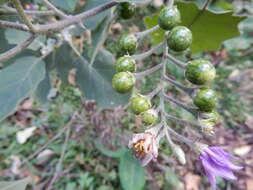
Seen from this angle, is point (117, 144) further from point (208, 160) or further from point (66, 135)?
point (208, 160)

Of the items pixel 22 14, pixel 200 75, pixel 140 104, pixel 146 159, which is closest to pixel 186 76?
pixel 200 75

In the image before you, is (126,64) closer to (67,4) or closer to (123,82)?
(123,82)

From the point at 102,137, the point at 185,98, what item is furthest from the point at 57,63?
the point at 185,98

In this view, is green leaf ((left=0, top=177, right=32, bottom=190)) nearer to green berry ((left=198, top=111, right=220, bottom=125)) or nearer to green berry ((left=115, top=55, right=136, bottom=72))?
green berry ((left=115, top=55, right=136, bottom=72))

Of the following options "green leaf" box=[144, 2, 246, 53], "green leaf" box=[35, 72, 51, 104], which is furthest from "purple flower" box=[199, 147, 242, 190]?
"green leaf" box=[35, 72, 51, 104]

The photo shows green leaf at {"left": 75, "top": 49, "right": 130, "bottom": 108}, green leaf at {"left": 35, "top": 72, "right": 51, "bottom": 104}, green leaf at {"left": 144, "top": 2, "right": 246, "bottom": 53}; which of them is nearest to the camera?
green leaf at {"left": 144, "top": 2, "right": 246, "bottom": 53}

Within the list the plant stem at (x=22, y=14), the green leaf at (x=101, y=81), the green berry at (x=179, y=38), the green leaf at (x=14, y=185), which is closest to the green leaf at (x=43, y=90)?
the green leaf at (x=101, y=81)

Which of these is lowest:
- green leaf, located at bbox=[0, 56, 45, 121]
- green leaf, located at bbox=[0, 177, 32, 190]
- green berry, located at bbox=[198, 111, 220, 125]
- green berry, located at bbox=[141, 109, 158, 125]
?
Result: green leaf, located at bbox=[0, 177, 32, 190]
